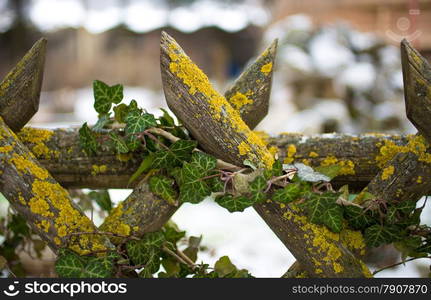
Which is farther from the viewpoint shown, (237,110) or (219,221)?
(219,221)

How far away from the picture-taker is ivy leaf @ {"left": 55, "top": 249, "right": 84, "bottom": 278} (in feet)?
2.35

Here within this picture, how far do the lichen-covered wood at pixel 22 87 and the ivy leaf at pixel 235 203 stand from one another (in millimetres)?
360

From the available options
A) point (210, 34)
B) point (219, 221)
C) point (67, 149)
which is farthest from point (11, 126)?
point (210, 34)

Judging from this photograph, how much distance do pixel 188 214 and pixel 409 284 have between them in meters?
2.72

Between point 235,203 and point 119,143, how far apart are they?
210 millimetres

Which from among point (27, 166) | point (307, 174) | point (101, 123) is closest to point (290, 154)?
point (307, 174)

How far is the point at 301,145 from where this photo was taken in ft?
2.68

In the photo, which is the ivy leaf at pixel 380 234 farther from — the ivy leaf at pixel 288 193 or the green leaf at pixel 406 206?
the ivy leaf at pixel 288 193

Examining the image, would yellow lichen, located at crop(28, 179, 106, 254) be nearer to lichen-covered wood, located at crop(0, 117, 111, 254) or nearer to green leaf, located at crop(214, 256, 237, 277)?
lichen-covered wood, located at crop(0, 117, 111, 254)

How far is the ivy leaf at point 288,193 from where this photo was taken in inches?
26.9

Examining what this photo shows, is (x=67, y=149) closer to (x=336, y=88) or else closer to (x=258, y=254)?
(x=258, y=254)

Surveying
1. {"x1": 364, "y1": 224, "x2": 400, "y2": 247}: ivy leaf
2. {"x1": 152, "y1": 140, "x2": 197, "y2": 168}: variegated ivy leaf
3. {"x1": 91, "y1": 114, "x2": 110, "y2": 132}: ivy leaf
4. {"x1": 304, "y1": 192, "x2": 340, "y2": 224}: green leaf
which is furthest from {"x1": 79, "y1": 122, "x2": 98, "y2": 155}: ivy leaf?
{"x1": 364, "y1": 224, "x2": 400, "y2": 247}: ivy leaf

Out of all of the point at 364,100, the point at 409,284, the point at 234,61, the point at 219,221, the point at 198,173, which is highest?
the point at 234,61

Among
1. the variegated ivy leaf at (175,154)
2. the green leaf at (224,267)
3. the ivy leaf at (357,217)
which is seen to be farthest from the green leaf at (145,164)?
the ivy leaf at (357,217)
